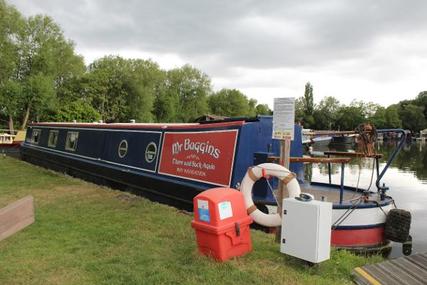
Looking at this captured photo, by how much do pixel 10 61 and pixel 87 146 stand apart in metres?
28.7

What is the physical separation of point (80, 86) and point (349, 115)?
2777 inches

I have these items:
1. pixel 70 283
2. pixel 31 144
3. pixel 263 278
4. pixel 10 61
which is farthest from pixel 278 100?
pixel 10 61

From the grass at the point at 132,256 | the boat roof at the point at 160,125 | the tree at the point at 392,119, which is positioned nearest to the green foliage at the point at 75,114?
the boat roof at the point at 160,125

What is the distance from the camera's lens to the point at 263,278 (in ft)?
14.7

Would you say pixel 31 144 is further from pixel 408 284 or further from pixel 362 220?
pixel 408 284

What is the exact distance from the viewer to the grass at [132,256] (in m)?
4.47

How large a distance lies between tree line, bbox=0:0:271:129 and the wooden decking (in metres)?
26.0

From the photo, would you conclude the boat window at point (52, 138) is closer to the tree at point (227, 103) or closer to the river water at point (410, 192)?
the river water at point (410, 192)

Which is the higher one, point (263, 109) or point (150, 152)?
point (263, 109)

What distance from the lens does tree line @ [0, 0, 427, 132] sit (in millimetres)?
37094

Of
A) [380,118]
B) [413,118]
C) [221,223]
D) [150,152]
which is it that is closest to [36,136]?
[150,152]

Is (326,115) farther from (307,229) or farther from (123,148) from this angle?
(307,229)

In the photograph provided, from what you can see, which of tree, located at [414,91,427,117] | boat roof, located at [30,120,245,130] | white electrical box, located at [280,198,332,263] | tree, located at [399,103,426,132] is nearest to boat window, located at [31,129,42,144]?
boat roof, located at [30,120,245,130]

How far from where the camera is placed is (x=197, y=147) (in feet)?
28.2
